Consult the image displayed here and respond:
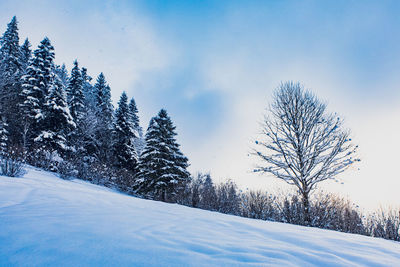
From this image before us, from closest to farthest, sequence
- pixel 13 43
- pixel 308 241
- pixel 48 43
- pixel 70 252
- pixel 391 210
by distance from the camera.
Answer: pixel 70 252 < pixel 308 241 < pixel 391 210 < pixel 48 43 < pixel 13 43

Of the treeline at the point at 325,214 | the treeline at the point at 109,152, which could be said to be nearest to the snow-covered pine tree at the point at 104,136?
the treeline at the point at 109,152

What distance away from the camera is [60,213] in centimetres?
183

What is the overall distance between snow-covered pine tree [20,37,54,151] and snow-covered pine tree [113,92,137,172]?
7272 mm

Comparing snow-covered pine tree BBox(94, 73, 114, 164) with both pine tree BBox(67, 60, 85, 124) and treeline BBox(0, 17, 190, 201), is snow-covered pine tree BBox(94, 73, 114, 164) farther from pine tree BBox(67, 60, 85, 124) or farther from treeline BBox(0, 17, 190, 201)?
pine tree BBox(67, 60, 85, 124)

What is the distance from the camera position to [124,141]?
2223 centimetres

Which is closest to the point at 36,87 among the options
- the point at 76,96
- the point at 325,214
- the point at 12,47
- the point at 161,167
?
the point at 76,96

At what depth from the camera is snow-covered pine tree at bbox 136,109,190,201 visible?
53.6 feet

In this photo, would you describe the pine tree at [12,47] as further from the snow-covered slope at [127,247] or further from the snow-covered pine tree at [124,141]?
the snow-covered slope at [127,247]

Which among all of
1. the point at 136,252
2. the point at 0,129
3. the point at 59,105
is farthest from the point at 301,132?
the point at 0,129

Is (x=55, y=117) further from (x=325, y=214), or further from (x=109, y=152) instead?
(x=325, y=214)

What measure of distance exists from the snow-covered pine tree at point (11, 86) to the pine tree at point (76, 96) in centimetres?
420

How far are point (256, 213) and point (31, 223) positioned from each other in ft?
30.4

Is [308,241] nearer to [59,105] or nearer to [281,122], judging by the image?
[281,122]

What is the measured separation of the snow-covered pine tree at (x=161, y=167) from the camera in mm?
16344
